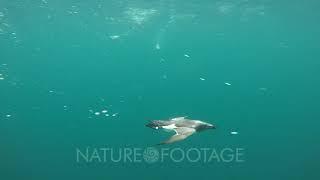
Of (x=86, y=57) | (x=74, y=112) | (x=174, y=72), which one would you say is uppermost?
(x=86, y=57)

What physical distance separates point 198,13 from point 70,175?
22.8 meters

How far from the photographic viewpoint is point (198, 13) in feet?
86.3

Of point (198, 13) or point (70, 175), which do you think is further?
point (70, 175)

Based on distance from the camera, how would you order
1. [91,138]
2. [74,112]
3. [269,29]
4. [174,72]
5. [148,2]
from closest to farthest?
[148,2] < [269,29] < [91,138] < [174,72] < [74,112]

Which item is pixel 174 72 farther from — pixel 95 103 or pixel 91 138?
pixel 95 103

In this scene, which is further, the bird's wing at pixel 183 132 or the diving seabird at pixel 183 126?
the diving seabird at pixel 183 126

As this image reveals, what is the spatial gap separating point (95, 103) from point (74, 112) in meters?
4.14

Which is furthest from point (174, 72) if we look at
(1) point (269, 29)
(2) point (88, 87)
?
(1) point (269, 29)

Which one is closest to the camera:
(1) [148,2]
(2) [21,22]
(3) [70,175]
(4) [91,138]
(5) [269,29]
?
(1) [148,2]

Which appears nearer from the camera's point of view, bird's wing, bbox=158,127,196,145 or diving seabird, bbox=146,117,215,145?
bird's wing, bbox=158,127,196,145

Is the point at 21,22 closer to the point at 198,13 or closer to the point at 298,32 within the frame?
the point at 198,13

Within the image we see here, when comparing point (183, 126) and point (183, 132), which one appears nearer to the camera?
point (183, 132)

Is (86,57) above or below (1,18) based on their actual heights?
below

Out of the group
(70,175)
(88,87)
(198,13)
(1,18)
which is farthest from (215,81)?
(1,18)
